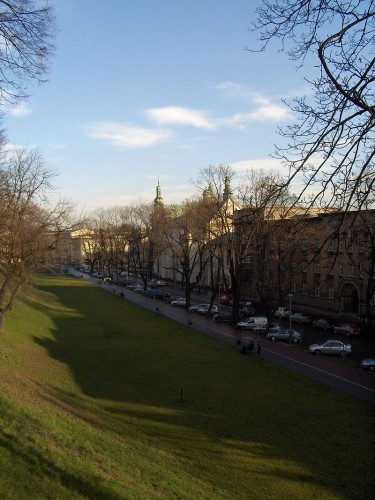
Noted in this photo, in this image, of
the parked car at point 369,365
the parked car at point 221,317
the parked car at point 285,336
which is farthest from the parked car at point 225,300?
the parked car at point 369,365

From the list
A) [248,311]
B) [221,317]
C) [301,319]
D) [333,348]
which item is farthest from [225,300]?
[333,348]

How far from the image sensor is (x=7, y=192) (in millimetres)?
28312

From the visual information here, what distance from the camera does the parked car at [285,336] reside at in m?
34.7

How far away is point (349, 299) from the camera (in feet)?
149

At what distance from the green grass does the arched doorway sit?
66.4ft

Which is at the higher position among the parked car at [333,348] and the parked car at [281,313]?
the parked car at [281,313]

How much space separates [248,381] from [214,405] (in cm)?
450

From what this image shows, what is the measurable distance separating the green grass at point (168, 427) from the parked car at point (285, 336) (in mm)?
7258

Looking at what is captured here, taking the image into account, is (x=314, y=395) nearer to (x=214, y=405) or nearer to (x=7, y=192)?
(x=214, y=405)

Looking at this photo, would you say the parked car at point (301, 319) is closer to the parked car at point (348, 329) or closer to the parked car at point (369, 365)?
the parked car at point (348, 329)

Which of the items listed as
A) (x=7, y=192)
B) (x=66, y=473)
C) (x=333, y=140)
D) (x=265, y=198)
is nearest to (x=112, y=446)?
(x=66, y=473)

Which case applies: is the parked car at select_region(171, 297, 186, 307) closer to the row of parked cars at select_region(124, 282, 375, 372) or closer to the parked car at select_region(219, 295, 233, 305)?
the row of parked cars at select_region(124, 282, 375, 372)

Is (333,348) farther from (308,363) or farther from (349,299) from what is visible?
(349,299)

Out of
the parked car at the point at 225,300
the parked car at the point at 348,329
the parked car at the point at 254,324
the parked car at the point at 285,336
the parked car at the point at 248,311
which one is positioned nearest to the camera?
the parked car at the point at 285,336
